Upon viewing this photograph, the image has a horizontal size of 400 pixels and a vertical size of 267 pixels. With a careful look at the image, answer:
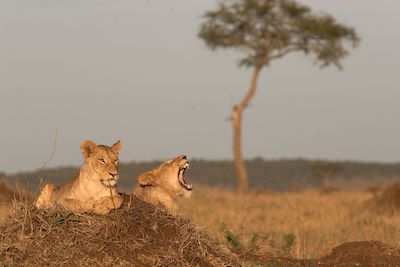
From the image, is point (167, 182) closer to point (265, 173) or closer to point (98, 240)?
point (98, 240)

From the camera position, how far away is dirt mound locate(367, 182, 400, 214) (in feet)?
62.3

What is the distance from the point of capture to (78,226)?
775 centimetres

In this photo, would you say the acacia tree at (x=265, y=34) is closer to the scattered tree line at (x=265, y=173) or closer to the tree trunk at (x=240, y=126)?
the tree trunk at (x=240, y=126)

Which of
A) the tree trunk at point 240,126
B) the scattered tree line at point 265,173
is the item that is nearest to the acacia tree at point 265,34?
the tree trunk at point 240,126

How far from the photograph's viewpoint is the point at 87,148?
8.08 m

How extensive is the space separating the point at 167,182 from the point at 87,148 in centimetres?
228

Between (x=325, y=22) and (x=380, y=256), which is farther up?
(x=325, y=22)

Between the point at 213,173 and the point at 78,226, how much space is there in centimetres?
5970

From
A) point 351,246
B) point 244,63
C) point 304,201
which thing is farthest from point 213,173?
point 351,246

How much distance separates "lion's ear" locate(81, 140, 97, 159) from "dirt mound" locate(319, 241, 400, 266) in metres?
3.06

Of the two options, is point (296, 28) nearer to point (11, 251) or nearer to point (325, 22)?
point (325, 22)

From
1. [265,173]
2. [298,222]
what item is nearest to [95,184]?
[298,222]

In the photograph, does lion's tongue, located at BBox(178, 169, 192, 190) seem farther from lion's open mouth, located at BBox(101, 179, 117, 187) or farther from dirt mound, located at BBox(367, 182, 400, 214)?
dirt mound, located at BBox(367, 182, 400, 214)

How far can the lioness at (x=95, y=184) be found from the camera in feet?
25.7
